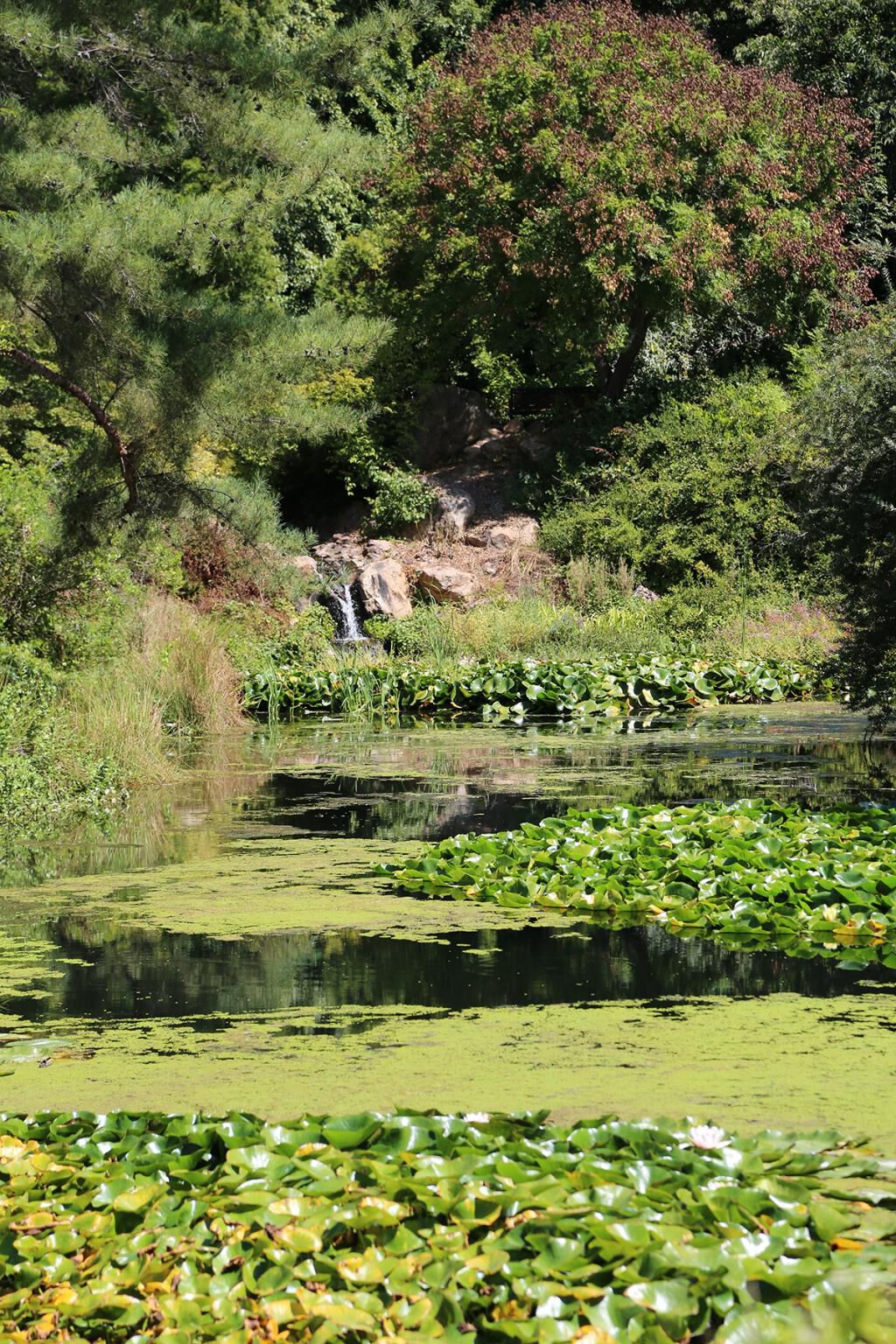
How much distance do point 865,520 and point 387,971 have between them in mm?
4633

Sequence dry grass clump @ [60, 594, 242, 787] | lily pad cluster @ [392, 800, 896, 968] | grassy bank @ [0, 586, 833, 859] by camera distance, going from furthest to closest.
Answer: dry grass clump @ [60, 594, 242, 787]
grassy bank @ [0, 586, 833, 859]
lily pad cluster @ [392, 800, 896, 968]

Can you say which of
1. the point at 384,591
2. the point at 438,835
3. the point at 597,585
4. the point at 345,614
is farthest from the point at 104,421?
the point at 597,585

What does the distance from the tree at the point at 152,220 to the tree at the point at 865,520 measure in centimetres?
384

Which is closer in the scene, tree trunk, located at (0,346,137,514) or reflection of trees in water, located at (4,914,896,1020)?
reflection of trees in water, located at (4,914,896,1020)

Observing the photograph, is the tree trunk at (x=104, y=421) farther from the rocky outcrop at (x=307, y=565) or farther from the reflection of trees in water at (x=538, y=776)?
the rocky outcrop at (x=307, y=565)

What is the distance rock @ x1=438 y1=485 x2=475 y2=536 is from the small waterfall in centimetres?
288

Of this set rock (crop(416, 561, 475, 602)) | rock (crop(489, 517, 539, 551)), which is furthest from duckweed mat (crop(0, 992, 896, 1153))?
rock (crop(489, 517, 539, 551))

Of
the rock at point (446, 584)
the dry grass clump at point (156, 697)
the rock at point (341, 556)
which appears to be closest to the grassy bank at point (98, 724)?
the dry grass clump at point (156, 697)

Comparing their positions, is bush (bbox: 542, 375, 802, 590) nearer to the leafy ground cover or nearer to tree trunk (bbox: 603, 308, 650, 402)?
tree trunk (bbox: 603, 308, 650, 402)

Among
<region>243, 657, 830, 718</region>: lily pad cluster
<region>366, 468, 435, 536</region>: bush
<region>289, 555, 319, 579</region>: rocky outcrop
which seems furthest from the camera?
<region>366, 468, 435, 536</region>: bush

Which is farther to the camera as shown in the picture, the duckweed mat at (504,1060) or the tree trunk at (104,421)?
the tree trunk at (104,421)

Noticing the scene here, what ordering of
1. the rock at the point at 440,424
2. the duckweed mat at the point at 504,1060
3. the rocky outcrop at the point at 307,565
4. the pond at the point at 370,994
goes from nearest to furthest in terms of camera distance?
the duckweed mat at the point at 504,1060 → the pond at the point at 370,994 → the rocky outcrop at the point at 307,565 → the rock at the point at 440,424

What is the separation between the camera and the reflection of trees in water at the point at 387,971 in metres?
5.11

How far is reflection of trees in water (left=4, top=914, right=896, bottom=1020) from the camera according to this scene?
16.8ft
